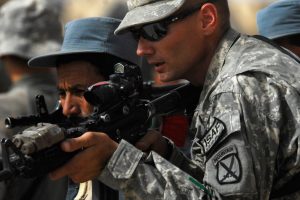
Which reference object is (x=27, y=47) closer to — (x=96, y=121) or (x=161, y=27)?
(x=161, y=27)

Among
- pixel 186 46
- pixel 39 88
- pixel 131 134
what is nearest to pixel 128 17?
pixel 186 46

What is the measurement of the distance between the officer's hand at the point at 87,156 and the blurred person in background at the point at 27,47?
1.00 metres

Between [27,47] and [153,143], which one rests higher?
[27,47]

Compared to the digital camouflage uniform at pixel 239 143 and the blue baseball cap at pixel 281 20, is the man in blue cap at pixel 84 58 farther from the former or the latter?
the blue baseball cap at pixel 281 20

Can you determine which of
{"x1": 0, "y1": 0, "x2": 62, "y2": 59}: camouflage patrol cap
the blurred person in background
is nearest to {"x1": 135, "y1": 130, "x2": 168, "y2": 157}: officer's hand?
the blurred person in background

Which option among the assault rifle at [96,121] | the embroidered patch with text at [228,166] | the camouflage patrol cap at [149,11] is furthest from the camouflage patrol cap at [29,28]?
the embroidered patch with text at [228,166]

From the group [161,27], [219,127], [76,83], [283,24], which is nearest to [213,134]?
[219,127]

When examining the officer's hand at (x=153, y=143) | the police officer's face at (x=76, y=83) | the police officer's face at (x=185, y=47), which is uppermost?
the police officer's face at (x=185, y=47)

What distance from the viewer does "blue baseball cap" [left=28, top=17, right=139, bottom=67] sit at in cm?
295

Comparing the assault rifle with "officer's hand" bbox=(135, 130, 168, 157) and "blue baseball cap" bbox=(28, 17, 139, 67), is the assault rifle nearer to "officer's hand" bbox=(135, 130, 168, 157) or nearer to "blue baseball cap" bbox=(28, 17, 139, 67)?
"officer's hand" bbox=(135, 130, 168, 157)

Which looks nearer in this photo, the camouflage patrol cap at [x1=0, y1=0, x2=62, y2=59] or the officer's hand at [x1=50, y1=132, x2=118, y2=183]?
the officer's hand at [x1=50, y1=132, x2=118, y2=183]

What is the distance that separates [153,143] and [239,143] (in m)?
0.69

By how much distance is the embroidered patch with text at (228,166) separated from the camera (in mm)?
1885

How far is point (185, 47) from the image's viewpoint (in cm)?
233
